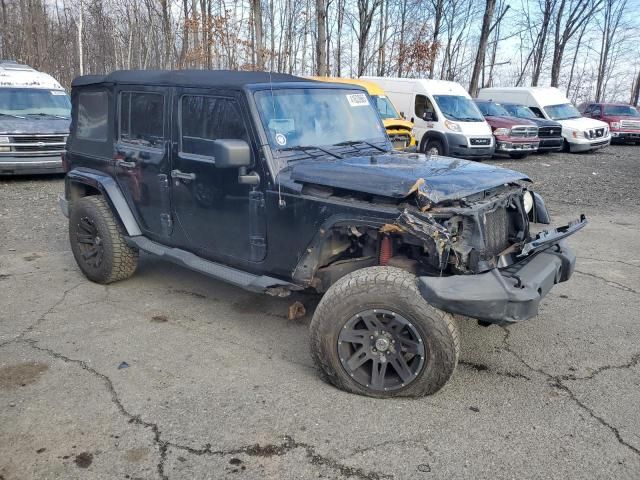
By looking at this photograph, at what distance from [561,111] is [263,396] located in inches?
757

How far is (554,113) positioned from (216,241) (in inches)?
711

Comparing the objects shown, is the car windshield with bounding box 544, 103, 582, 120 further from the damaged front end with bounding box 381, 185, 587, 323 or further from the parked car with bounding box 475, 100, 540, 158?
the damaged front end with bounding box 381, 185, 587, 323

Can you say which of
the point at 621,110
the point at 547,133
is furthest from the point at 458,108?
the point at 621,110

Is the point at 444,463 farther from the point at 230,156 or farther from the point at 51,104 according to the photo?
the point at 51,104

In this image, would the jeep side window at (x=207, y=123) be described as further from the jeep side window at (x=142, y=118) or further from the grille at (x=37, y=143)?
the grille at (x=37, y=143)


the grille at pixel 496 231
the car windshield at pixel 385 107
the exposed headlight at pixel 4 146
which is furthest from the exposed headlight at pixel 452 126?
the grille at pixel 496 231

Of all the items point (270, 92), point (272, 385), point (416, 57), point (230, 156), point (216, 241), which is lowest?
point (272, 385)

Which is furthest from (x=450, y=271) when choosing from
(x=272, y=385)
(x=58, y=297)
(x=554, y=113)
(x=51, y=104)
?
(x=554, y=113)

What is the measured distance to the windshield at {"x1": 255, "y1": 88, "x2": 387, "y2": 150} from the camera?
3986 millimetres

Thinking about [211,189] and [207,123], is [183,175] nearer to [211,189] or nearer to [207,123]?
[211,189]

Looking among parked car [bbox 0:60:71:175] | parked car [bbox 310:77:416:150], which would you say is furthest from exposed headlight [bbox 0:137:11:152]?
parked car [bbox 310:77:416:150]

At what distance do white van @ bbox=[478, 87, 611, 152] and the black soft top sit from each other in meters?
16.4

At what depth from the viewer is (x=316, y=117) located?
168 inches

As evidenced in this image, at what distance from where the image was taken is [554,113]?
19.2m
